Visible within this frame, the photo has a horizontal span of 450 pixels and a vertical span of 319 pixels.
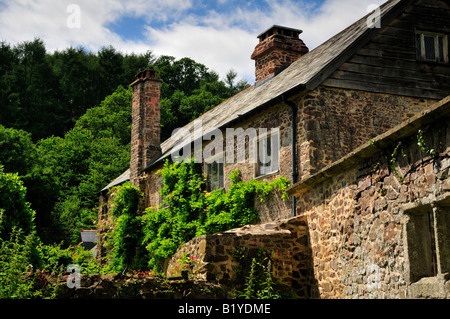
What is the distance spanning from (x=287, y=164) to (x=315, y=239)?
338 cm

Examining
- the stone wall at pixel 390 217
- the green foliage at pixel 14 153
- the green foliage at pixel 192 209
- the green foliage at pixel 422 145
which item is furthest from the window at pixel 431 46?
the green foliage at pixel 14 153

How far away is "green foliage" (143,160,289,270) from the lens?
50.2 feet

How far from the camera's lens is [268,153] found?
50.8 ft

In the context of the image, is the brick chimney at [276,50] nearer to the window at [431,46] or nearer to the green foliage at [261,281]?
the window at [431,46]

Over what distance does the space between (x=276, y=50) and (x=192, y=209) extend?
6747 mm

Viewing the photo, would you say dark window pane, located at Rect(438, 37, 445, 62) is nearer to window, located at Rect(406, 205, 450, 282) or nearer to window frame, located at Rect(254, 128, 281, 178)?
window frame, located at Rect(254, 128, 281, 178)

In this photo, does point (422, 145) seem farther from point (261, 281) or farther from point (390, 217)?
point (261, 281)

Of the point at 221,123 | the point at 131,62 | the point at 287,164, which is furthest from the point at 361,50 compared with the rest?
the point at 131,62

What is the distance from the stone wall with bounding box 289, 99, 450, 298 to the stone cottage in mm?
25

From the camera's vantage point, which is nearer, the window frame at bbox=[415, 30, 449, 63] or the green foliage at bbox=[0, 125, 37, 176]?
the window frame at bbox=[415, 30, 449, 63]

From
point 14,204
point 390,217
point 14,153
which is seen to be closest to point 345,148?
point 390,217

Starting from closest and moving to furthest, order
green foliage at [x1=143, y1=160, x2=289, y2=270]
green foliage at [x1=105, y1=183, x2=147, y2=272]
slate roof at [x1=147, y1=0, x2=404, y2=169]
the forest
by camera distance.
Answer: slate roof at [x1=147, y1=0, x2=404, y2=169], green foliage at [x1=143, y1=160, x2=289, y2=270], green foliage at [x1=105, y1=183, x2=147, y2=272], the forest

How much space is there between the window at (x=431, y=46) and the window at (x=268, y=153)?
451 cm

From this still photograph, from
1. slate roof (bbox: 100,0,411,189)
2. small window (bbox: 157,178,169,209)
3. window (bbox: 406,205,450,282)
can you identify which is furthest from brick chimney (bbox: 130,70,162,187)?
window (bbox: 406,205,450,282)
